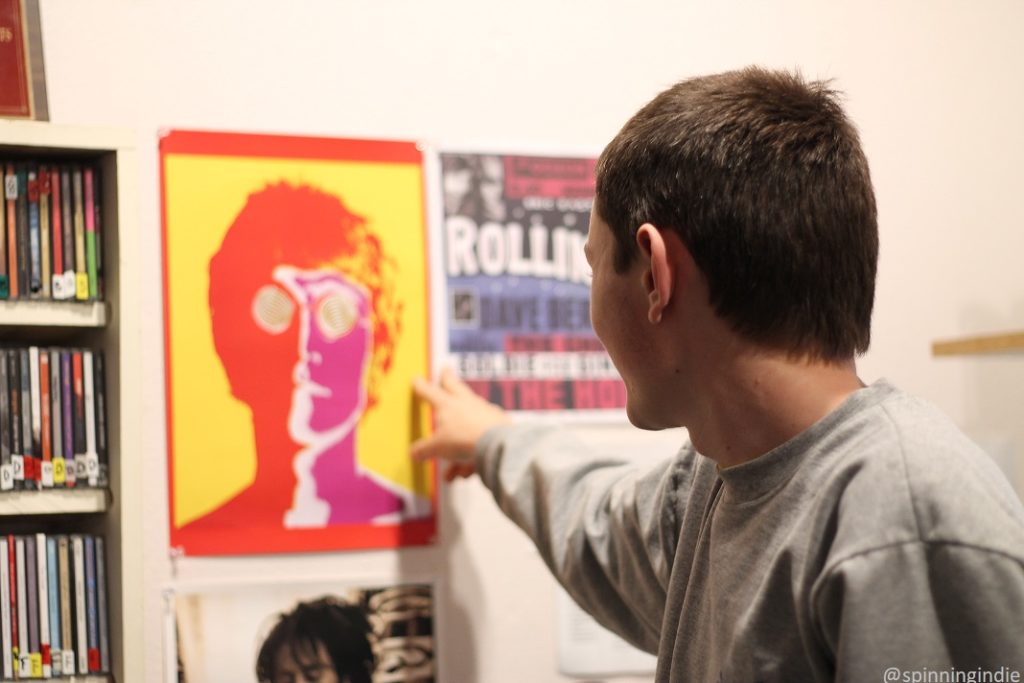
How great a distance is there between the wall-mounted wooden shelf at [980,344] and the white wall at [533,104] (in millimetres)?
44

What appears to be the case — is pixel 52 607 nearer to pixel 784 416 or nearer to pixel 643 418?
pixel 643 418

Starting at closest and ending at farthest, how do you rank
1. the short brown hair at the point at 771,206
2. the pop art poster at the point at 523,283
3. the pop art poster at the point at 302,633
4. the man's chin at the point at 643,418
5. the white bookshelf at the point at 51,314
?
1. the short brown hair at the point at 771,206
2. the man's chin at the point at 643,418
3. the white bookshelf at the point at 51,314
4. the pop art poster at the point at 302,633
5. the pop art poster at the point at 523,283

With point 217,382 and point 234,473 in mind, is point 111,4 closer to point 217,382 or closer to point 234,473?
point 217,382

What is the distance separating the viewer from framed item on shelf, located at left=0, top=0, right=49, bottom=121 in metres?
1.11

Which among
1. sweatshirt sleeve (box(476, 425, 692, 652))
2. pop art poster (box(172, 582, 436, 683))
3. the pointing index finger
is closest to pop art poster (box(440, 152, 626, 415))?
the pointing index finger

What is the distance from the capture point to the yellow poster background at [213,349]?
1.38m

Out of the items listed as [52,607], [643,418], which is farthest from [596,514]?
[52,607]

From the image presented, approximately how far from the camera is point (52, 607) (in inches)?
43.9

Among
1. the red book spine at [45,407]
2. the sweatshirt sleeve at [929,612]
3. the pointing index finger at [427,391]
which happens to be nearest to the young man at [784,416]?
the sweatshirt sleeve at [929,612]

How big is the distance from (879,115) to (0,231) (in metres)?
1.29

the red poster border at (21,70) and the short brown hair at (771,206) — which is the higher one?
the red poster border at (21,70)

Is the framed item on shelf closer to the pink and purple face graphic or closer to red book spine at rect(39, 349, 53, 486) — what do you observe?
red book spine at rect(39, 349, 53, 486)

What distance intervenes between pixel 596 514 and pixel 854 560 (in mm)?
498

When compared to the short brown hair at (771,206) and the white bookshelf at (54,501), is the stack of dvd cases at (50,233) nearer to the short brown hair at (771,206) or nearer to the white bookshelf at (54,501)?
the white bookshelf at (54,501)
